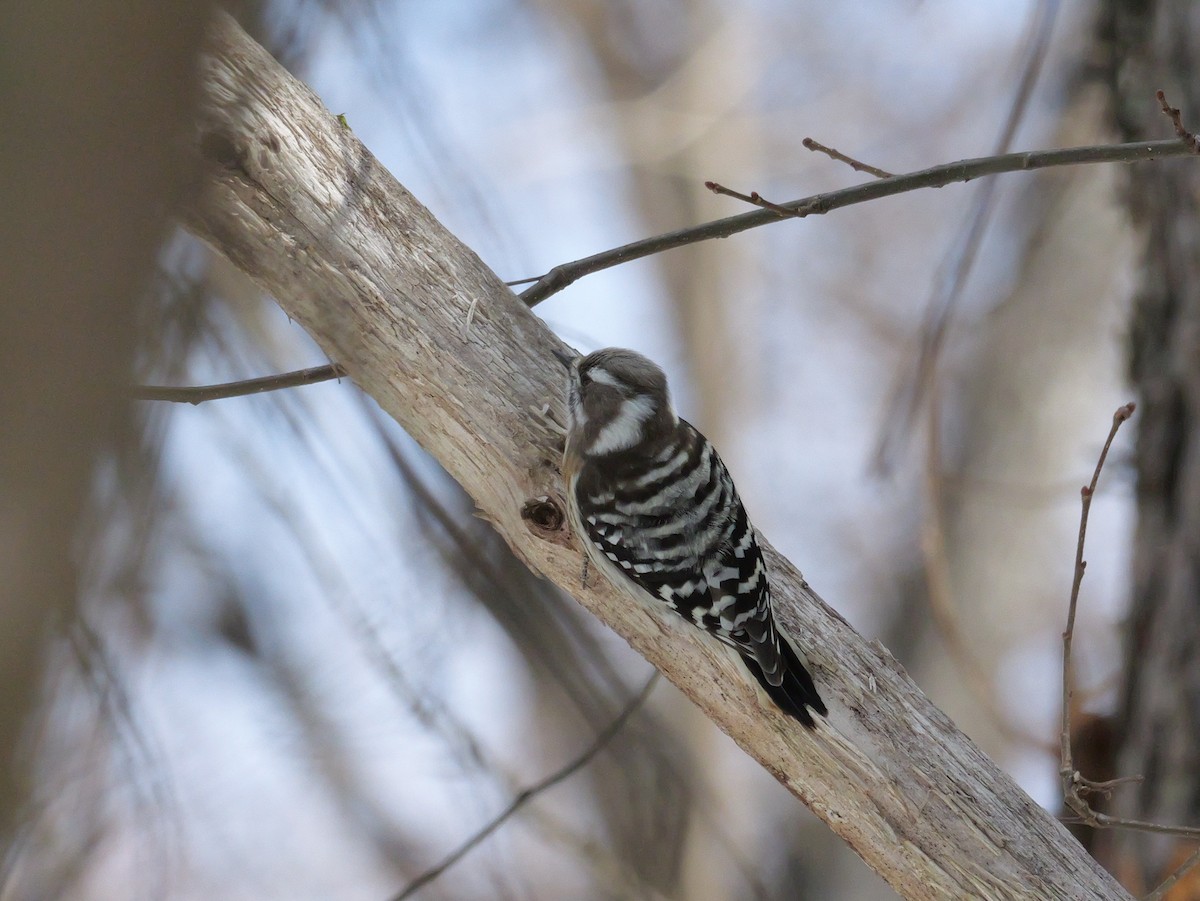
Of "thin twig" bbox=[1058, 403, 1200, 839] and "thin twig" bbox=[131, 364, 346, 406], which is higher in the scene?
"thin twig" bbox=[1058, 403, 1200, 839]

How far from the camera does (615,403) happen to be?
2959 mm

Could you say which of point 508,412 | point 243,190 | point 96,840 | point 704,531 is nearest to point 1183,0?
point 704,531

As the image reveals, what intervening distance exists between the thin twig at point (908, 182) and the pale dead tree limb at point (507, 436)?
0.38 meters

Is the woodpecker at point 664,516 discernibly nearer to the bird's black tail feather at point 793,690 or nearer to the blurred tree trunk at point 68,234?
the bird's black tail feather at point 793,690

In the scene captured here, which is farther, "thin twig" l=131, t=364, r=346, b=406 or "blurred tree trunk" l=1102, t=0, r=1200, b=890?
"blurred tree trunk" l=1102, t=0, r=1200, b=890

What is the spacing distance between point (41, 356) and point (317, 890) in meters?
5.56

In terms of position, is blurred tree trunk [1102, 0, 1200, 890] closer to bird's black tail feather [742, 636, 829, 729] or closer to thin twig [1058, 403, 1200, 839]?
thin twig [1058, 403, 1200, 839]

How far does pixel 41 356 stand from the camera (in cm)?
81

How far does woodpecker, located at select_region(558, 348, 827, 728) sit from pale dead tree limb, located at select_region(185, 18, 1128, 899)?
8 cm

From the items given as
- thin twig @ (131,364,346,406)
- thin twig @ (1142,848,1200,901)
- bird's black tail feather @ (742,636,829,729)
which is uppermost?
thin twig @ (1142,848,1200,901)

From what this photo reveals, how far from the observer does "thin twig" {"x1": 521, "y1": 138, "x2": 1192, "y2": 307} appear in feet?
7.32

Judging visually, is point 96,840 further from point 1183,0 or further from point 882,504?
point 882,504

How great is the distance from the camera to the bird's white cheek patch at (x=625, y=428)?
290cm

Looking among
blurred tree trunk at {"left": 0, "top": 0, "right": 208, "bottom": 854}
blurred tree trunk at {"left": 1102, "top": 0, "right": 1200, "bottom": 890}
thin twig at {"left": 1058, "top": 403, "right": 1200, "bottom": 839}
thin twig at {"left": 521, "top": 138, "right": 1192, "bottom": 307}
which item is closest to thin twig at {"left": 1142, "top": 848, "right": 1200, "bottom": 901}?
thin twig at {"left": 1058, "top": 403, "right": 1200, "bottom": 839}
